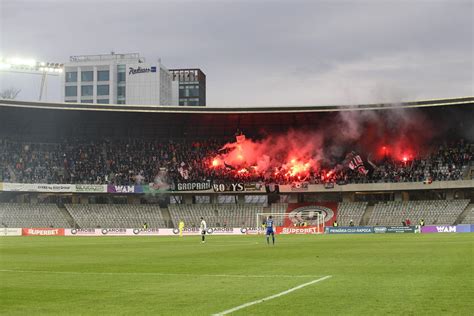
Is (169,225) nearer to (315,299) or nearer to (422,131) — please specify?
(422,131)

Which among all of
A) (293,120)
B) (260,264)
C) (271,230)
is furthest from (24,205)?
(260,264)

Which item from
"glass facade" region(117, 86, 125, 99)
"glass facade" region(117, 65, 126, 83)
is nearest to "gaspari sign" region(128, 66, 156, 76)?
"glass facade" region(117, 65, 126, 83)

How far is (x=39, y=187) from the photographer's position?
85.4m

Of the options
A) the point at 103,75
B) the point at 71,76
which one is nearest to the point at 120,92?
the point at 103,75

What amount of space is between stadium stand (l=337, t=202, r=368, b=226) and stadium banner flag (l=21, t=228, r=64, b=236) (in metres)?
36.9

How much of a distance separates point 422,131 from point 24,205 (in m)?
56.3

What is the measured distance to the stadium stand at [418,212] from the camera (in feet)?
269

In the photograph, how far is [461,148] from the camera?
88.5 m

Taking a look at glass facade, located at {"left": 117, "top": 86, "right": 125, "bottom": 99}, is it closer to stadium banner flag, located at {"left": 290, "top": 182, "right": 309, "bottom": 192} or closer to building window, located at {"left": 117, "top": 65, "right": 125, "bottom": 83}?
building window, located at {"left": 117, "top": 65, "right": 125, "bottom": 83}

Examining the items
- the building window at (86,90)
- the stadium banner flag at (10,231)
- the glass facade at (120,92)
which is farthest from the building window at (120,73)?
the stadium banner flag at (10,231)

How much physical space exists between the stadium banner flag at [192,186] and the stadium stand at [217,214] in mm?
3130

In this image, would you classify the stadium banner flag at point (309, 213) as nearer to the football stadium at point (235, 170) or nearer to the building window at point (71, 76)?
the football stadium at point (235, 170)

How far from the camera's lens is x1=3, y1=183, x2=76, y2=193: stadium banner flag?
82875mm

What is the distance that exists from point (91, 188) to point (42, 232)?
1162 cm
